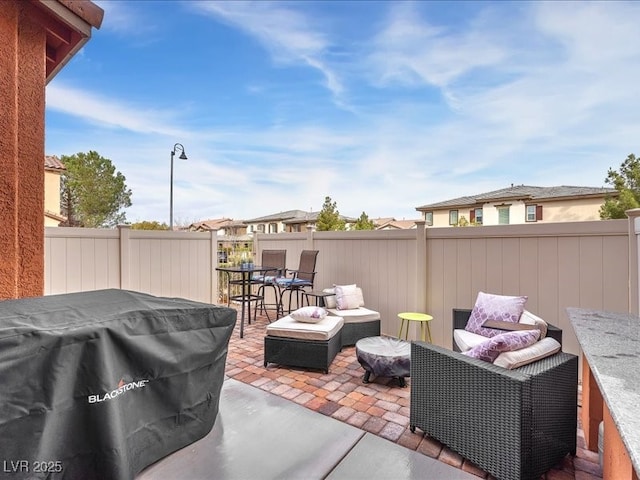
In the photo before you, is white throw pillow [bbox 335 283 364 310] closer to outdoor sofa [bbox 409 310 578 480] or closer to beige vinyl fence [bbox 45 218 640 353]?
→ beige vinyl fence [bbox 45 218 640 353]

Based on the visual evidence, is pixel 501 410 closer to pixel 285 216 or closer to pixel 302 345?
pixel 302 345

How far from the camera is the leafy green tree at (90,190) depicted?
1485 cm

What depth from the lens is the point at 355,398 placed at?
304 centimetres

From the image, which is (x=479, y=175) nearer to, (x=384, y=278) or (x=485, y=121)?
(x=485, y=121)

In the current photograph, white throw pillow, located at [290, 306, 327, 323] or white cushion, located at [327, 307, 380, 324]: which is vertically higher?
→ white throw pillow, located at [290, 306, 327, 323]

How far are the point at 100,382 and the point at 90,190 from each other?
1705cm

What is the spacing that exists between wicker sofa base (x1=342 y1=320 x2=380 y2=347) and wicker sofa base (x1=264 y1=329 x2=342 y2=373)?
0.56m

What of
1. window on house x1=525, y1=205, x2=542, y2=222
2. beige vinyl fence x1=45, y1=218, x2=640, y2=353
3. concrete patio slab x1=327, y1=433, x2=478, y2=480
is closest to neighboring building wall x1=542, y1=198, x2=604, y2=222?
window on house x1=525, y1=205, x2=542, y2=222

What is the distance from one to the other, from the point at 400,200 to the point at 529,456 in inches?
702

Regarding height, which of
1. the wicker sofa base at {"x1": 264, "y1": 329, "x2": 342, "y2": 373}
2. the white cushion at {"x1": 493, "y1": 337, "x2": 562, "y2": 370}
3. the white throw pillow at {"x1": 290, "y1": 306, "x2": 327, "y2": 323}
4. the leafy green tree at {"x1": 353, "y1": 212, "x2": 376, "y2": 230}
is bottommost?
the wicker sofa base at {"x1": 264, "y1": 329, "x2": 342, "y2": 373}

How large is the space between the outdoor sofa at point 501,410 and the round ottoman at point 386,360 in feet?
2.69

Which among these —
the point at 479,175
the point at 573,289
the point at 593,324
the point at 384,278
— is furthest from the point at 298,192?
the point at 593,324

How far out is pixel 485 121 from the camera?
28.3 feet

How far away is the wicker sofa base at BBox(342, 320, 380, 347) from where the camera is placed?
439 cm
